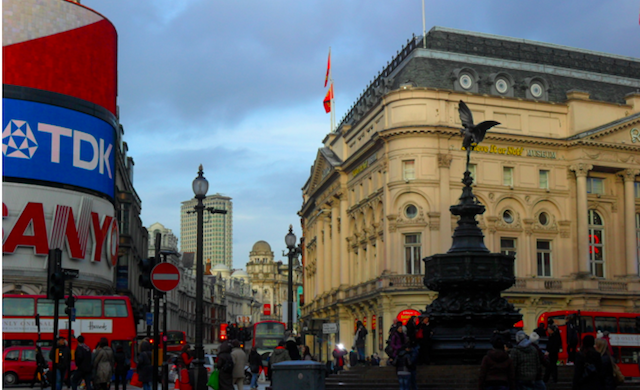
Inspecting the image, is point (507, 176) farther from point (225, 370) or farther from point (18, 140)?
point (225, 370)

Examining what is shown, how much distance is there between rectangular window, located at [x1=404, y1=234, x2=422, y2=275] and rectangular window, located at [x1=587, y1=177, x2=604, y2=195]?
14.2m

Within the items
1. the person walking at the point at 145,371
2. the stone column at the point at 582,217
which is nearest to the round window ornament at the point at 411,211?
the stone column at the point at 582,217

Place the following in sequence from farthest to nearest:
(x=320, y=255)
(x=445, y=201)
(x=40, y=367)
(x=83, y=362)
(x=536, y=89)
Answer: (x=320, y=255)
(x=536, y=89)
(x=445, y=201)
(x=40, y=367)
(x=83, y=362)

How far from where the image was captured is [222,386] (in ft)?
69.7

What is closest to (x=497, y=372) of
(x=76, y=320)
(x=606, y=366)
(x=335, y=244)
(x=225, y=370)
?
(x=606, y=366)

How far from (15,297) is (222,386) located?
22.5 metres

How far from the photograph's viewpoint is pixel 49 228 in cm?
6028

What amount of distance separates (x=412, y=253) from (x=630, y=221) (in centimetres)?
1691

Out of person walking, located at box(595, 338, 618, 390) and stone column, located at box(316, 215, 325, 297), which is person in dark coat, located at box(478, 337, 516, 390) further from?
stone column, located at box(316, 215, 325, 297)

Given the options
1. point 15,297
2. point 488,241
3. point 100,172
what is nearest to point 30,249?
point 100,172

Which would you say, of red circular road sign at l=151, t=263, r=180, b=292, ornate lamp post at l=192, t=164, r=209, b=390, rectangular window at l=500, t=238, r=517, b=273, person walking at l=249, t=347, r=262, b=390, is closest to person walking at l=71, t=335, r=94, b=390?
ornate lamp post at l=192, t=164, r=209, b=390

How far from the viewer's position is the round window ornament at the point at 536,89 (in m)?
63.2

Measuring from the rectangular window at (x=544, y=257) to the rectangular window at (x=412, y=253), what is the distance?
9.44m

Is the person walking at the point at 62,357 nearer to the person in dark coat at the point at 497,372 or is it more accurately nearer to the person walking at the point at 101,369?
the person walking at the point at 101,369
